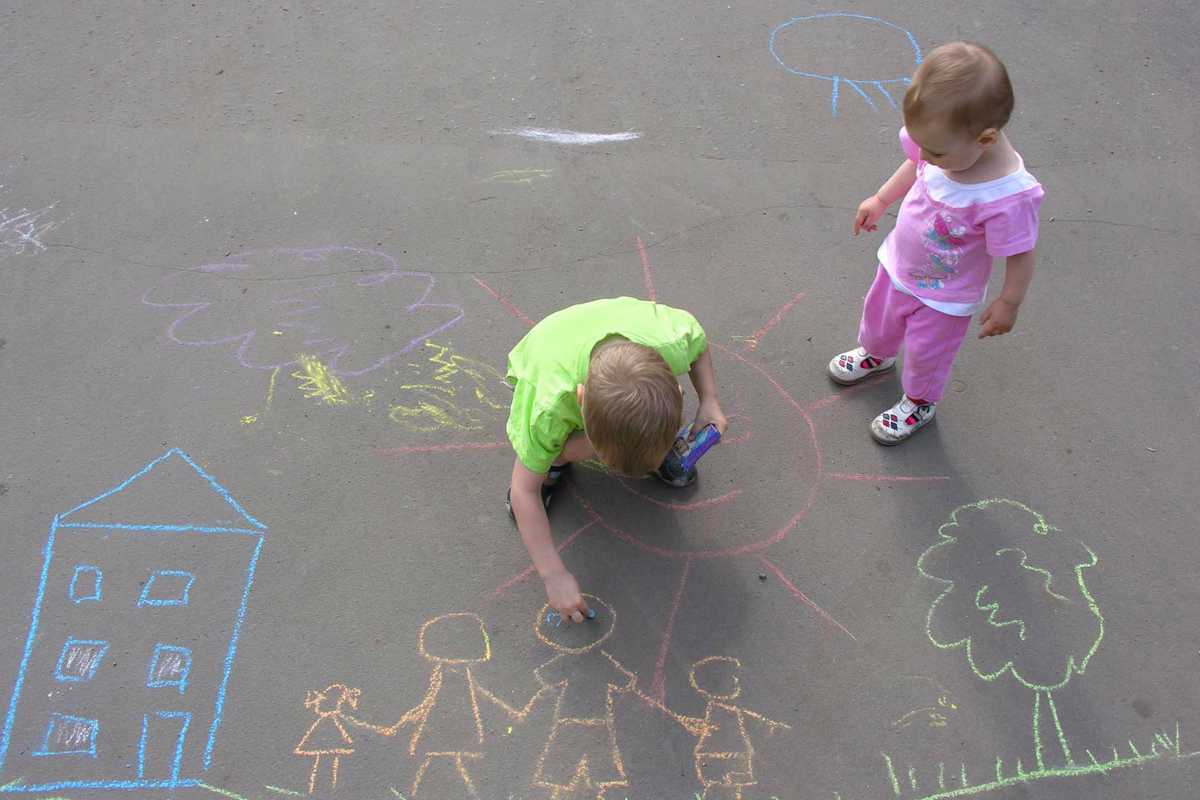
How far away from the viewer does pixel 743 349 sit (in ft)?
9.64

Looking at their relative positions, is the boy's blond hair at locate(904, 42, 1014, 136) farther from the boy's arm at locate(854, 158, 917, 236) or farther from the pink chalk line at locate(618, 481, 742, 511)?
the pink chalk line at locate(618, 481, 742, 511)

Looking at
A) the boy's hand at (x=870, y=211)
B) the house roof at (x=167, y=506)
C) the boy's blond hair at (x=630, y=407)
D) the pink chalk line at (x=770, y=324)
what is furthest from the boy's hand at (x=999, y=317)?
the house roof at (x=167, y=506)

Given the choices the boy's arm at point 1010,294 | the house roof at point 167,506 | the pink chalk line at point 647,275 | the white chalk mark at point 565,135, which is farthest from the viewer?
the white chalk mark at point 565,135

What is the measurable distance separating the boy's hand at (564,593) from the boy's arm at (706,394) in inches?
21.9

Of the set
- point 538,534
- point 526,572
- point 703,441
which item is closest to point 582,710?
point 526,572

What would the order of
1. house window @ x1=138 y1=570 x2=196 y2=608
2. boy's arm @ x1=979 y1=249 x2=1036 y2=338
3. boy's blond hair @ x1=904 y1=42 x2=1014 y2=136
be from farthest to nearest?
house window @ x1=138 y1=570 x2=196 y2=608, boy's arm @ x1=979 y1=249 x2=1036 y2=338, boy's blond hair @ x1=904 y1=42 x2=1014 y2=136

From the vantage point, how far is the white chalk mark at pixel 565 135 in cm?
349

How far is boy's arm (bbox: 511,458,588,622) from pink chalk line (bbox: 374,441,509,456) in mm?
542

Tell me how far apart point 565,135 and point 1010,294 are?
1983 millimetres

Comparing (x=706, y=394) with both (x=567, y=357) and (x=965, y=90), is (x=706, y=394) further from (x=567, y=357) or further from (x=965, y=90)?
(x=965, y=90)

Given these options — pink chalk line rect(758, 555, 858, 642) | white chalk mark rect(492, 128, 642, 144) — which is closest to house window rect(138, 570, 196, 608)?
pink chalk line rect(758, 555, 858, 642)

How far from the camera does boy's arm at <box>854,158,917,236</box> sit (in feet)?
8.05

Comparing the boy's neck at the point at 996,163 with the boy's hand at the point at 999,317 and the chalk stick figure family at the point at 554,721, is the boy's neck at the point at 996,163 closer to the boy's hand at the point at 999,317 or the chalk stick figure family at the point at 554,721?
the boy's hand at the point at 999,317

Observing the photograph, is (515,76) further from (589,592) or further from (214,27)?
(589,592)
